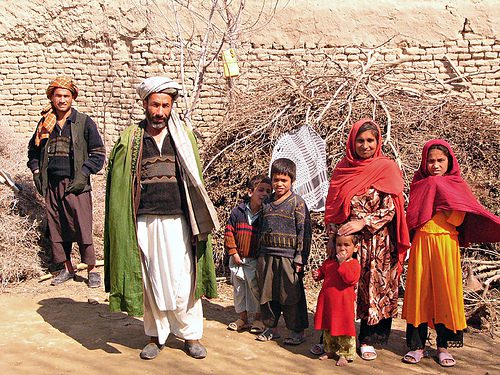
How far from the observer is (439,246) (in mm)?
4121

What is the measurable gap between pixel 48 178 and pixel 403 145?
3.30 m

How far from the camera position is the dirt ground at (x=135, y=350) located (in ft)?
13.2

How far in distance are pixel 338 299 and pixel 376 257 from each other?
369mm

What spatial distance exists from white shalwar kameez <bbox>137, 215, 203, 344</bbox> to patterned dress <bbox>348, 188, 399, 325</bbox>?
109 cm

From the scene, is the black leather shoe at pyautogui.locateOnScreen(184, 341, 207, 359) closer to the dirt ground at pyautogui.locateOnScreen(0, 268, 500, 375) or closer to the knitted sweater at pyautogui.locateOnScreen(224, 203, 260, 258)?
the dirt ground at pyautogui.locateOnScreen(0, 268, 500, 375)

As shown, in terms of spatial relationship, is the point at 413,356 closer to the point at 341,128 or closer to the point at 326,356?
the point at 326,356

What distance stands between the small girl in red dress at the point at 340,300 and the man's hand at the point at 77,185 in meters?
2.45

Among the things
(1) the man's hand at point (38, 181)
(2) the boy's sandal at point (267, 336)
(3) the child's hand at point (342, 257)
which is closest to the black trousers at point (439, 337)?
(3) the child's hand at point (342, 257)

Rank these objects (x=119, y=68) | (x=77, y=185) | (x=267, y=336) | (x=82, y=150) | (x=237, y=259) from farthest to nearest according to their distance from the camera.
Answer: (x=119, y=68)
(x=82, y=150)
(x=77, y=185)
(x=237, y=259)
(x=267, y=336)

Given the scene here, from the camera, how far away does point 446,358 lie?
4156 mm

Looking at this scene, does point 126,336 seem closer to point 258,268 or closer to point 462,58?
point 258,268

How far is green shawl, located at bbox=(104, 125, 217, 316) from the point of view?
405 centimetres

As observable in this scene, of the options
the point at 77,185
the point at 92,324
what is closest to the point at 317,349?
the point at 92,324

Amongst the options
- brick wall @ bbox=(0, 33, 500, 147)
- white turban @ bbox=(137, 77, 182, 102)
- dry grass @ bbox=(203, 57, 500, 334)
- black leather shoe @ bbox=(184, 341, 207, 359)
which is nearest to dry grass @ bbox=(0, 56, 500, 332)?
dry grass @ bbox=(203, 57, 500, 334)
